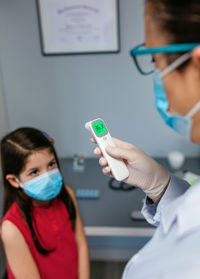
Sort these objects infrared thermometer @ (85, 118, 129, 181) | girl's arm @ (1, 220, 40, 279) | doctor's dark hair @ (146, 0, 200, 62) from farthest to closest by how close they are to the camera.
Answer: girl's arm @ (1, 220, 40, 279), infrared thermometer @ (85, 118, 129, 181), doctor's dark hair @ (146, 0, 200, 62)

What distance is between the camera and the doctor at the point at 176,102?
0.42m

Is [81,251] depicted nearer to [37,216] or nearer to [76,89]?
[37,216]

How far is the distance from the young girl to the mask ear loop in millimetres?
647

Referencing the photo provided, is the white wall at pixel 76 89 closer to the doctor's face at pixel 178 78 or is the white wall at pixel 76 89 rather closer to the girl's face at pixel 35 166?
the girl's face at pixel 35 166

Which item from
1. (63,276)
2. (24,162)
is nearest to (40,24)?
(24,162)

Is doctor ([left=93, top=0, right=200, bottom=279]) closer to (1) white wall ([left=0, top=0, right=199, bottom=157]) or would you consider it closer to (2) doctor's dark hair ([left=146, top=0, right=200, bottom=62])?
(2) doctor's dark hair ([left=146, top=0, right=200, bottom=62])

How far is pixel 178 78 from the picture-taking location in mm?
464

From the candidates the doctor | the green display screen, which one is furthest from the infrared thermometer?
the doctor

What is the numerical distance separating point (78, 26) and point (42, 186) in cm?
91

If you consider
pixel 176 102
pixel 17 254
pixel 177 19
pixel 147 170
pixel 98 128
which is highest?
pixel 177 19

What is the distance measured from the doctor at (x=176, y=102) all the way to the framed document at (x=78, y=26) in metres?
0.99

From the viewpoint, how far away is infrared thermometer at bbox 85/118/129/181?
2.44 feet

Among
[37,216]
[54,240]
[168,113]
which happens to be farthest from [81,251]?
[168,113]

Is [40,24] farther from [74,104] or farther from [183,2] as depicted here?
[183,2]
